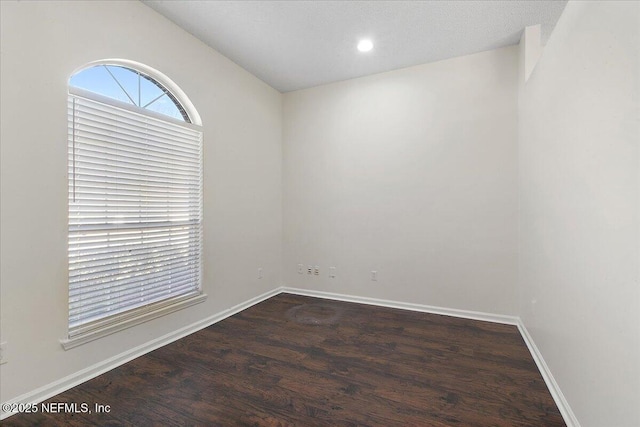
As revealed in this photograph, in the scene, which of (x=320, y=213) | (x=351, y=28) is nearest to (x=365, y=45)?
(x=351, y=28)

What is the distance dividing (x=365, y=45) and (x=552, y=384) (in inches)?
128

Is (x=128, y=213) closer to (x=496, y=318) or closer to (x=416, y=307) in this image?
(x=416, y=307)

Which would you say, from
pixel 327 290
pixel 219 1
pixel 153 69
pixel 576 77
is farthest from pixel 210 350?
pixel 576 77

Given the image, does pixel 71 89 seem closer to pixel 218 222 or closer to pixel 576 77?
pixel 218 222

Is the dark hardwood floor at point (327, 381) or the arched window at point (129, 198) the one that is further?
the arched window at point (129, 198)

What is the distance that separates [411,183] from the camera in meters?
3.55

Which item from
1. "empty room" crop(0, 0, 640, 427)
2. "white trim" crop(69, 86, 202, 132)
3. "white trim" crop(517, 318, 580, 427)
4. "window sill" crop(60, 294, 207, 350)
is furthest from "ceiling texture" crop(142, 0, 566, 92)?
"white trim" crop(517, 318, 580, 427)

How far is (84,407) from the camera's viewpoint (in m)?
1.79

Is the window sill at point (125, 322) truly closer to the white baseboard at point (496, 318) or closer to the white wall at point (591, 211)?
the white baseboard at point (496, 318)

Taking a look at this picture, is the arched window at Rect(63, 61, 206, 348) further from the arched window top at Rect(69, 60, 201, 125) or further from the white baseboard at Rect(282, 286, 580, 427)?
the white baseboard at Rect(282, 286, 580, 427)

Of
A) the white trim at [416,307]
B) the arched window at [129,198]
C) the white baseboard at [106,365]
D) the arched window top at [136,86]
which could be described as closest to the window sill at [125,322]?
the arched window at [129,198]

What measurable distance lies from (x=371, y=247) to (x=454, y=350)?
154 cm

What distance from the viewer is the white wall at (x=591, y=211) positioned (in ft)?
3.65

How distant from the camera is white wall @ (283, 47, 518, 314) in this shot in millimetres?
3164
